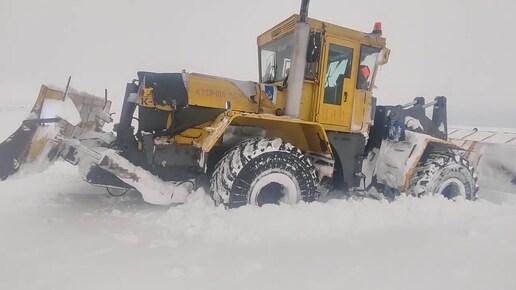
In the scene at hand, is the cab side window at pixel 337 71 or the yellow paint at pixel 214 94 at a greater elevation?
the cab side window at pixel 337 71

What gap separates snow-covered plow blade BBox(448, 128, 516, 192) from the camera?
253 inches

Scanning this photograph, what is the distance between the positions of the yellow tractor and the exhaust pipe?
1cm

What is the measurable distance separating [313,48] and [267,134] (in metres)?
1.29

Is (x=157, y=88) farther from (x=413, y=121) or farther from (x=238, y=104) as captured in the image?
(x=413, y=121)

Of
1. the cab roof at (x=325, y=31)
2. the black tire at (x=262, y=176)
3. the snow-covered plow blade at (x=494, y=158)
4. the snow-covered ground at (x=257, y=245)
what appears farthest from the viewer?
the snow-covered plow blade at (x=494, y=158)

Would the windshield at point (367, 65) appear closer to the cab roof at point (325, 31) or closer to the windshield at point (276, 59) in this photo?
the cab roof at point (325, 31)

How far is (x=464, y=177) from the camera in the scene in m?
5.20

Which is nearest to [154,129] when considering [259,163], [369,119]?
[259,163]

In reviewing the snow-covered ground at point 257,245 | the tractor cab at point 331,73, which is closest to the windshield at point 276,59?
the tractor cab at point 331,73

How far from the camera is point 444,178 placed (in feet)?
16.6

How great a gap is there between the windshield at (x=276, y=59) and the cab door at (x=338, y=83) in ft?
1.96

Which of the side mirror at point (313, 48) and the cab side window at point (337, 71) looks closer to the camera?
the side mirror at point (313, 48)

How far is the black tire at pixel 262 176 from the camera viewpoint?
376 centimetres

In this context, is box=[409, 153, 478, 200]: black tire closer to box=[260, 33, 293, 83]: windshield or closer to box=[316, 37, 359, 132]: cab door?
box=[316, 37, 359, 132]: cab door
